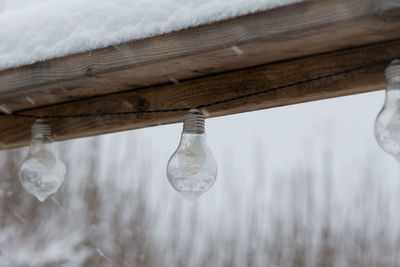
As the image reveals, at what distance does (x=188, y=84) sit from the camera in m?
1.26

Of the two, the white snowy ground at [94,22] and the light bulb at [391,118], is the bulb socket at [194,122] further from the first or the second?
the light bulb at [391,118]

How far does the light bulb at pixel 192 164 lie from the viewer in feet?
3.70

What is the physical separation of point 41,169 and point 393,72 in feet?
3.12

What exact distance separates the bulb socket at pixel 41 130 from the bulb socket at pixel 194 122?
1.57ft

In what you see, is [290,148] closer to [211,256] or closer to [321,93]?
[211,256]

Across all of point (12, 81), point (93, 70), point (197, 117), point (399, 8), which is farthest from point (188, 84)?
point (399, 8)

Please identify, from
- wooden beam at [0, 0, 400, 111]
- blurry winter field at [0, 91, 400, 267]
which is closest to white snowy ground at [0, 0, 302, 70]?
wooden beam at [0, 0, 400, 111]

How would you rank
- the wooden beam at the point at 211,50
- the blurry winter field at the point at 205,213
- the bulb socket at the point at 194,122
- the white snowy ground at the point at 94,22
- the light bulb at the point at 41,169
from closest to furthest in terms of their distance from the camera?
the wooden beam at the point at 211,50 < the white snowy ground at the point at 94,22 < the bulb socket at the point at 194,122 < the light bulb at the point at 41,169 < the blurry winter field at the point at 205,213

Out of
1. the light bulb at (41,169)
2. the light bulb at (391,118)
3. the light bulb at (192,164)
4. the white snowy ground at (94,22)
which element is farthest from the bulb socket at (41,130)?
the light bulb at (391,118)

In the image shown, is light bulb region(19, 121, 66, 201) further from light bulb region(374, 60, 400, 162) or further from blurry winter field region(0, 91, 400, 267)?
blurry winter field region(0, 91, 400, 267)

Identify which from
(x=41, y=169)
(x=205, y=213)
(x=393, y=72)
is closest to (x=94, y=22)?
(x=41, y=169)

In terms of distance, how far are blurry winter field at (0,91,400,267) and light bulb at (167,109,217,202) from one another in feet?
20.3

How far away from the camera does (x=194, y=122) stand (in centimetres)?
118

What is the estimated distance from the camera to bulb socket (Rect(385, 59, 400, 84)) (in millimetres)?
959
